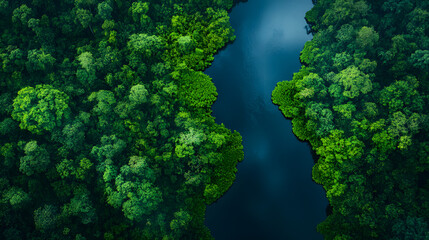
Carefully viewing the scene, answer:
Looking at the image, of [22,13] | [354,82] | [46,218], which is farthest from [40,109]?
[354,82]

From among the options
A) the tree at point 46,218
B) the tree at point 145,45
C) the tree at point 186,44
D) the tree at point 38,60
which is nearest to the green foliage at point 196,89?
the tree at point 186,44

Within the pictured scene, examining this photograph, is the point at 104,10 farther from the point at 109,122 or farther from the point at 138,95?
the point at 109,122

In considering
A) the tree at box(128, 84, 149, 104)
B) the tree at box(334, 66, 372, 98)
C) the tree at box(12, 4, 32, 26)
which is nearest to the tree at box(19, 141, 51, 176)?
the tree at box(128, 84, 149, 104)

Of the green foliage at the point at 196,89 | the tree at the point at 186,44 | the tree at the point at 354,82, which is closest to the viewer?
the tree at the point at 354,82

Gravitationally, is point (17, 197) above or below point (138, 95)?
below

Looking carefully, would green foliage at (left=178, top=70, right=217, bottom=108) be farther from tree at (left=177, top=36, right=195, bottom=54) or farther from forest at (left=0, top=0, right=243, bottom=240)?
tree at (left=177, top=36, right=195, bottom=54)

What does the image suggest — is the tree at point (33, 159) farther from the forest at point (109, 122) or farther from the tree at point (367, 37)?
A: the tree at point (367, 37)

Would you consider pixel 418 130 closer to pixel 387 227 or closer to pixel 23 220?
pixel 387 227

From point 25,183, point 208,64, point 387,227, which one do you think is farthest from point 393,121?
point 25,183
